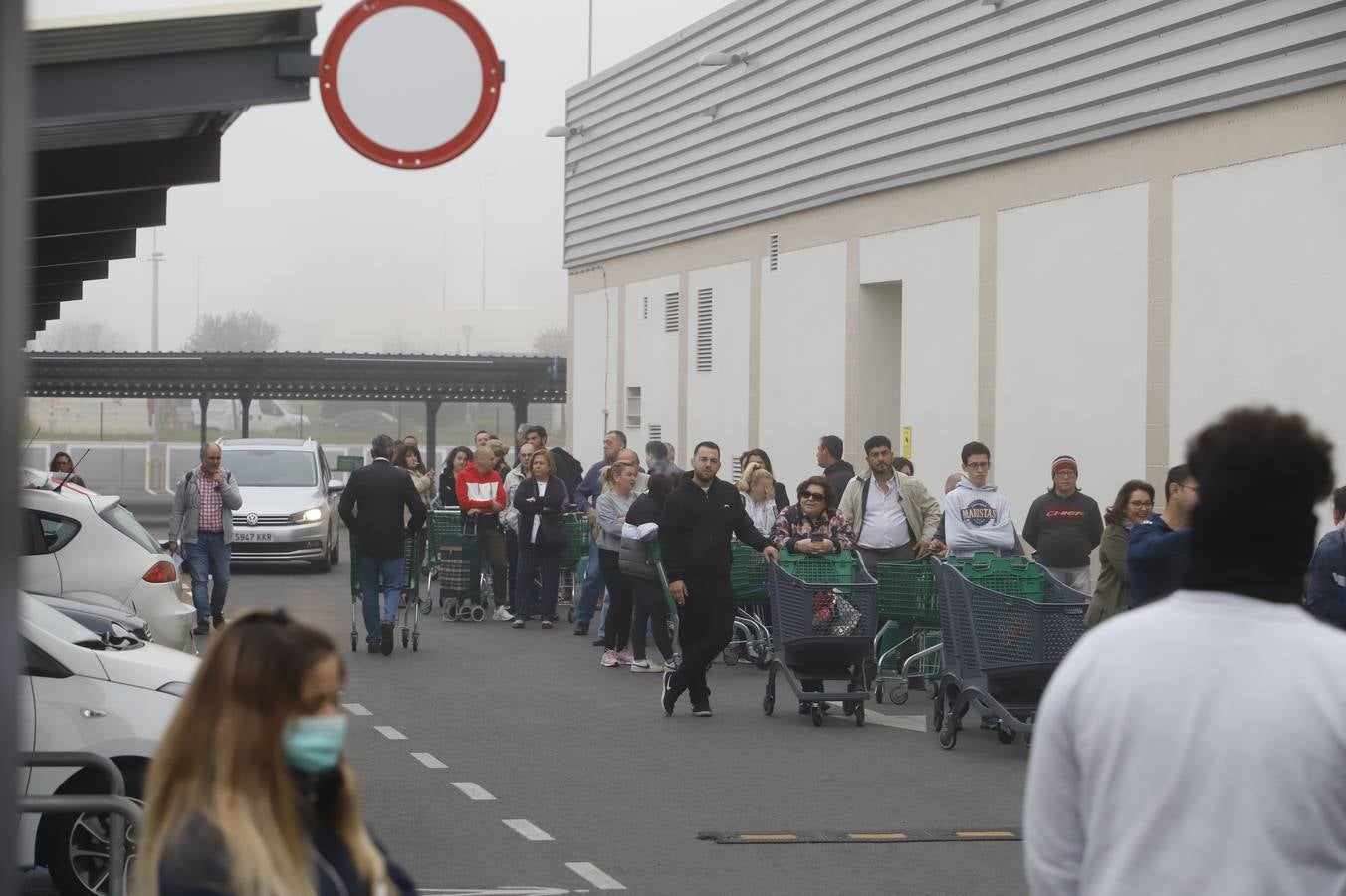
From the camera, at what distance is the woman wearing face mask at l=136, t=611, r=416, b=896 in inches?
116

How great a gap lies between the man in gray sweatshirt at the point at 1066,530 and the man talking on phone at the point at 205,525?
26.2 ft

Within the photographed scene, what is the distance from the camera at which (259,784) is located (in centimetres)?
298

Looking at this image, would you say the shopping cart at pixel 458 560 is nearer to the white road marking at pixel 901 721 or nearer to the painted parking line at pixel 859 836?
the white road marking at pixel 901 721

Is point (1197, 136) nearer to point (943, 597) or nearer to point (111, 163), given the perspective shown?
point (943, 597)

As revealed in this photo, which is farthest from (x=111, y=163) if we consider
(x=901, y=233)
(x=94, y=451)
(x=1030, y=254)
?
(x=94, y=451)

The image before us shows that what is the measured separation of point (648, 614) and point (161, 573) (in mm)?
4452

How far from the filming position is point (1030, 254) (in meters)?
20.1

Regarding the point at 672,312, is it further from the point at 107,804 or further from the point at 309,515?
the point at 107,804

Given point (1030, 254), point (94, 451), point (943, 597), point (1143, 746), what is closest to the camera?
point (1143, 746)

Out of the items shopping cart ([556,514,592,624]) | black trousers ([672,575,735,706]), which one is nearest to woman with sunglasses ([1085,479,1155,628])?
black trousers ([672,575,735,706])

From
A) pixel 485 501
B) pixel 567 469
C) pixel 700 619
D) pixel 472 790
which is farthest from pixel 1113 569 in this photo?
pixel 567 469

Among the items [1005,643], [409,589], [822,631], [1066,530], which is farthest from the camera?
[409,589]

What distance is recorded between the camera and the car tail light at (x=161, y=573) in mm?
13664

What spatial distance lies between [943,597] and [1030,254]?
8649 millimetres
